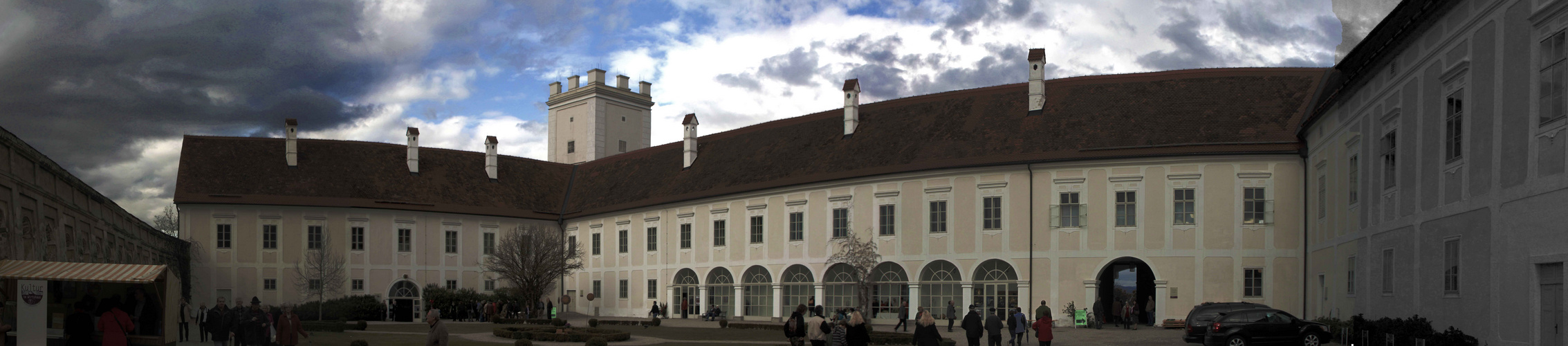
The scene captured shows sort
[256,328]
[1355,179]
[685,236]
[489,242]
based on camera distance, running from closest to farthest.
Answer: [256,328], [1355,179], [685,236], [489,242]

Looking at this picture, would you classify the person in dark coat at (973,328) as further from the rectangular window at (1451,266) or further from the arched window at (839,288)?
the arched window at (839,288)

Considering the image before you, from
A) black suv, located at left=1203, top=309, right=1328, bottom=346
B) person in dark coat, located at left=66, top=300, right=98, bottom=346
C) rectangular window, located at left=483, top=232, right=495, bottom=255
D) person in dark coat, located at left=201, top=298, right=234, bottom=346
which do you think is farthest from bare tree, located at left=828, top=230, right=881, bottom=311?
person in dark coat, located at left=66, top=300, right=98, bottom=346

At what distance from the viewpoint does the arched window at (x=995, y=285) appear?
41719 mm

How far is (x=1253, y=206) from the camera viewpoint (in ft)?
126

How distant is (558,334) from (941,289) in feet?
51.0

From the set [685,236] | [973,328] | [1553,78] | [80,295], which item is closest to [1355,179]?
[1553,78]

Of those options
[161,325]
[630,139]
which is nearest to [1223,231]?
[161,325]

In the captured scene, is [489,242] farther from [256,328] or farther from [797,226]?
[256,328]

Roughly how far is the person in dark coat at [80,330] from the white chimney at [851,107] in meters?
34.9

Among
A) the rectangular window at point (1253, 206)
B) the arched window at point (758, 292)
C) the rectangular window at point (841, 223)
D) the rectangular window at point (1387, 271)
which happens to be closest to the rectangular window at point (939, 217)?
the rectangular window at point (841, 223)

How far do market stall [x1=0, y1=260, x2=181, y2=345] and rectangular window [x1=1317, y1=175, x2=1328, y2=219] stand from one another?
1141 inches

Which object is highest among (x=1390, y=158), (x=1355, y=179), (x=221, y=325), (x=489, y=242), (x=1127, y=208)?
(x=1390, y=158)

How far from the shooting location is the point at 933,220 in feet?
144

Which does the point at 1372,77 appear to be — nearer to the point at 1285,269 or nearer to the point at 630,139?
the point at 1285,269
